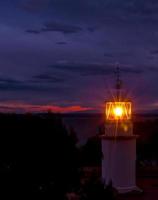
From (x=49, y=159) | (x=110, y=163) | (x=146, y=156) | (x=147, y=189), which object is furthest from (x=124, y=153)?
(x=146, y=156)

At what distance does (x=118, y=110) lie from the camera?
13.3 metres

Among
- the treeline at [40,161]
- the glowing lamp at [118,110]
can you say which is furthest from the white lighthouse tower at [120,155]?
the treeline at [40,161]

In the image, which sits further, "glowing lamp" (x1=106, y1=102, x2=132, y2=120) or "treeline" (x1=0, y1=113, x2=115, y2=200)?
"glowing lamp" (x1=106, y1=102, x2=132, y2=120)

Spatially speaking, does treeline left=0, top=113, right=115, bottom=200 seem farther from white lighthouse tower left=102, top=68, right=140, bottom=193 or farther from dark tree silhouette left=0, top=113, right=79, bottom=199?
white lighthouse tower left=102, top=68, right=140, bottom=193

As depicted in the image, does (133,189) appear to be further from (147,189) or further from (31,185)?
(31,185)

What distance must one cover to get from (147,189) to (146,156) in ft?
38.0

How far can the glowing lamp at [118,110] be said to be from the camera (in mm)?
13219

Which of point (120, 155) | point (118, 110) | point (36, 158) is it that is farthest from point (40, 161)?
point (118, 110)

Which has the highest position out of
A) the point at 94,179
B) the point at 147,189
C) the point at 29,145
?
the point at 29,145

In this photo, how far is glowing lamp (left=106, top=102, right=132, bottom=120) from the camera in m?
13.2

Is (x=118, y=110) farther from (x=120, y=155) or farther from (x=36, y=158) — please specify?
(x=36, y=158)

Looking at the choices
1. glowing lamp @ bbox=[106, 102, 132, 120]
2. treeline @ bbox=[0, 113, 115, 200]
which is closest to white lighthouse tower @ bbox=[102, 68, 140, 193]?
glowing lamp @ bbox=[106, 102, 132, 120]

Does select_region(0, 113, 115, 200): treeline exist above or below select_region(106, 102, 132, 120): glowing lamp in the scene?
below

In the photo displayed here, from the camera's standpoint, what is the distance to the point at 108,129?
1311 centimetres
